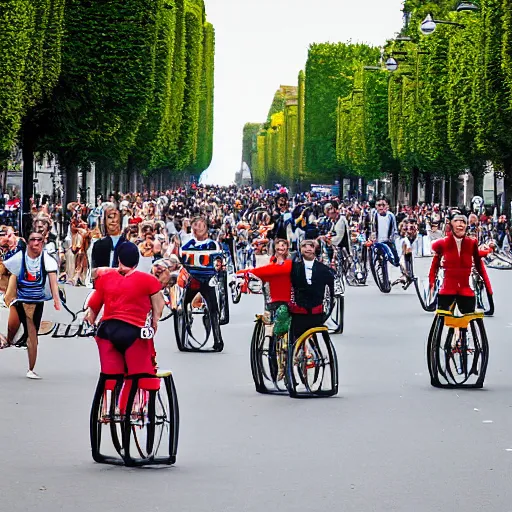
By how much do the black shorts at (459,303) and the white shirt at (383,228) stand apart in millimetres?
14186

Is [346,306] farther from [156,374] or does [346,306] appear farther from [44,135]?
[44,135]

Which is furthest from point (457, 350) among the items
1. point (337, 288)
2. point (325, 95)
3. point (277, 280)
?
point (325, 95)

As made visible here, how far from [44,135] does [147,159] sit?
29.5 metres

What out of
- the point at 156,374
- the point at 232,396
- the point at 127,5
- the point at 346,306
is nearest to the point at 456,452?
the point at 156,374

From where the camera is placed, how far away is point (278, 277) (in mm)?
14836

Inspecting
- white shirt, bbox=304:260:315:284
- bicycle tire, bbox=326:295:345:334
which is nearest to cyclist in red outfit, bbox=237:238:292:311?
white shirt, bbox=304:260:315:284

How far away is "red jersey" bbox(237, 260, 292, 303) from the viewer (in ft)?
48.4

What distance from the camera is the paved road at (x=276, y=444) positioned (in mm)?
10062

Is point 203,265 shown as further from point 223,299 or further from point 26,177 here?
point 26,177

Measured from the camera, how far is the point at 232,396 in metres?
15.2

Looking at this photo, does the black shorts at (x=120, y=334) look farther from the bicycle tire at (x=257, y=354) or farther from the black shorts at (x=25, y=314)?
the black shorts at (x=25, y=314)

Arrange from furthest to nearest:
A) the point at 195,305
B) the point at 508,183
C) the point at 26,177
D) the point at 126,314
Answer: the point at 508,183, the point at 26,177, the point at 195,305, the point at 126,314

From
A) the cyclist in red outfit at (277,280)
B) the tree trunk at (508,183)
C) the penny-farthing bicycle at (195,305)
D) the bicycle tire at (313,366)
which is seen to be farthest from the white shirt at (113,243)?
the tree trunk at (508,183)

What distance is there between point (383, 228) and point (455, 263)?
14171mm
